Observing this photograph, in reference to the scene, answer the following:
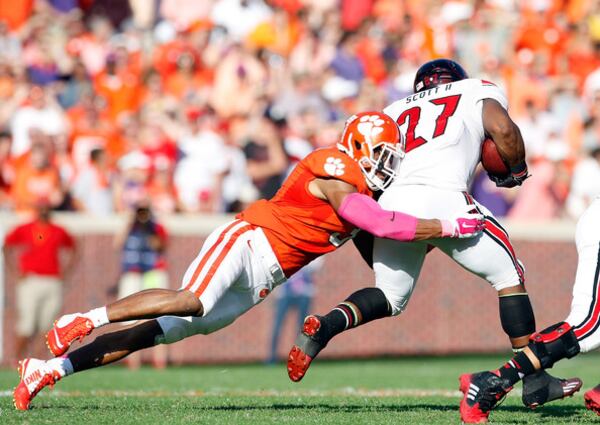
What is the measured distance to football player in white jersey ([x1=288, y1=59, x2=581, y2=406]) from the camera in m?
6.77

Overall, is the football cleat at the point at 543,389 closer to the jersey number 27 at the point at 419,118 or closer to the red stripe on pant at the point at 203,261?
the jersey number 27 at the point at 419,118

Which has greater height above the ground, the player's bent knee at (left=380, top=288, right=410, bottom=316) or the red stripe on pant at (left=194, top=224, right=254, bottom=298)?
the red stripe on pant at (left=194, top=224, right=254, bottom=298)

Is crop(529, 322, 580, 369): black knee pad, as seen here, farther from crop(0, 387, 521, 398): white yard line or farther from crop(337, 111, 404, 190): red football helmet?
crop(0, 387, 521, 398): white yard line

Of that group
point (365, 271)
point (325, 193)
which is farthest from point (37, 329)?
point (325, 193)

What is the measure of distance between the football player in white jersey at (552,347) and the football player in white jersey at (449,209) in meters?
0.40

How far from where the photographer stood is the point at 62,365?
673 centimetres

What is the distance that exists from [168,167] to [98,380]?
3.57m

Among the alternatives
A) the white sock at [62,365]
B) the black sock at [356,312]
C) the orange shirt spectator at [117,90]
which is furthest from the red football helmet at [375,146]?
the orange shirt spectator at [117,90]

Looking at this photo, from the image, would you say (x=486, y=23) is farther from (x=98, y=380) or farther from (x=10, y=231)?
(x=98, y=380)

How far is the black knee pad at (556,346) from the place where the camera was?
6.27m

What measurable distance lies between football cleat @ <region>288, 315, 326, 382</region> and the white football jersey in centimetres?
99

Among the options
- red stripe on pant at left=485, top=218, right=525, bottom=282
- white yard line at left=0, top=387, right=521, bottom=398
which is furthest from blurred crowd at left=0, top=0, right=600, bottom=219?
red stripe on pant at left=485, top=218, right=525, bottom=282

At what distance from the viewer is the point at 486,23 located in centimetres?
1672

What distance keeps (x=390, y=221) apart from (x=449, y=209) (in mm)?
413
